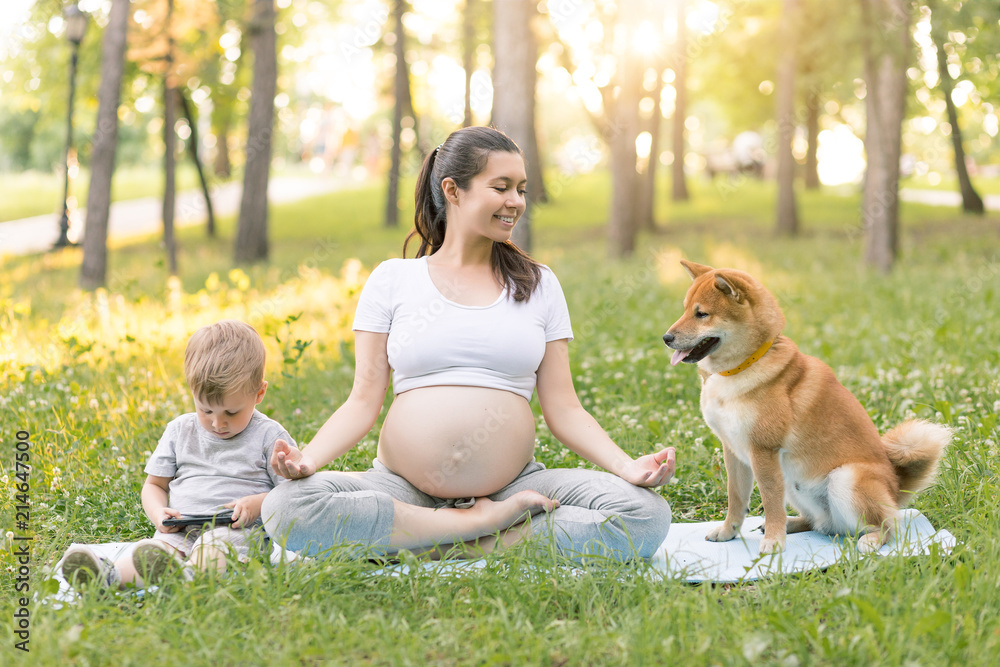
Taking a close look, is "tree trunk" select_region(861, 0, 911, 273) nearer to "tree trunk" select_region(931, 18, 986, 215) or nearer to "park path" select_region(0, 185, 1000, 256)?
"tree trunk" select_region(931, 18, 986, 215)

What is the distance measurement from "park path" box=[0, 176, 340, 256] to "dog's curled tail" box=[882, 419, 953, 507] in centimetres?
1445

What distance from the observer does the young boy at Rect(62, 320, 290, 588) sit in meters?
3.33

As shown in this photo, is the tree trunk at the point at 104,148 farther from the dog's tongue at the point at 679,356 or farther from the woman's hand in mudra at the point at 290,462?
the dog's tongue at the point at 679,356

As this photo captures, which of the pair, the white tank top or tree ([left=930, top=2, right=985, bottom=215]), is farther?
tree ([left=930, top=2, right=985, bottom=215])

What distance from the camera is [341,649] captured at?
8.96 feet

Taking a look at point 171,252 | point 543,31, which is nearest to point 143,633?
point 171,252

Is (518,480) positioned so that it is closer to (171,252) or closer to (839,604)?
(839,604)

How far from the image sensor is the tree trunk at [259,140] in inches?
600

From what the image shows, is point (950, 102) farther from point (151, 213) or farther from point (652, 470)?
point (151, 213)

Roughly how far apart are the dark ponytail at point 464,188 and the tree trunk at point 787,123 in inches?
580

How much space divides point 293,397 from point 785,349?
3562mm

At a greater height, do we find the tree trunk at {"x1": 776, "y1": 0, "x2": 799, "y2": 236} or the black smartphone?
the tree trunk at {"x1": 776, "y1": 0, "x2": 799, "y2": 236}

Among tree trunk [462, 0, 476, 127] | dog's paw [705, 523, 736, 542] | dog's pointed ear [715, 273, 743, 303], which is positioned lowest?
dog's paw [705, 523, 736, 542]

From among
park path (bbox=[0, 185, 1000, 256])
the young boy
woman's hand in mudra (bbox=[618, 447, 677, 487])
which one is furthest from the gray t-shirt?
park path (bbox=[0, 185, 1000, 256])
